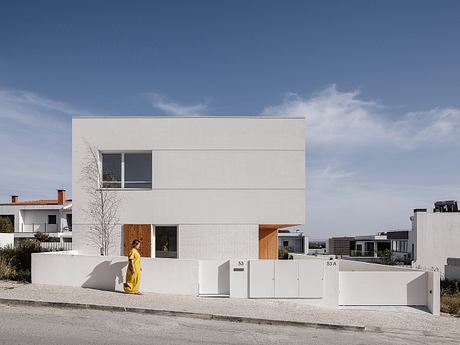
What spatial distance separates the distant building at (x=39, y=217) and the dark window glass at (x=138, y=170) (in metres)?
30.0

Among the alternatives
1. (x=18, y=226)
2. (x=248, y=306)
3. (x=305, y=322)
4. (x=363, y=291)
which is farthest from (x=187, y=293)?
(x=18, y=226)

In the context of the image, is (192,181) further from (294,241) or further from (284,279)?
(294,241)

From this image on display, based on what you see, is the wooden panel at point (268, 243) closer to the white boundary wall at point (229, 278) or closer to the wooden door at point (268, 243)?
the wooden door at point (268, 243)

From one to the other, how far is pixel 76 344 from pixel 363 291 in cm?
950

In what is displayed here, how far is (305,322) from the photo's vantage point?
1122 centimetres

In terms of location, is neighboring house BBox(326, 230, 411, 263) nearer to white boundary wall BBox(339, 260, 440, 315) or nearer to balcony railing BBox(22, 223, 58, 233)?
balcony railing BBox(22, 223, 58, 233)

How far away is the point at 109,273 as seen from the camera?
14305 millimetres

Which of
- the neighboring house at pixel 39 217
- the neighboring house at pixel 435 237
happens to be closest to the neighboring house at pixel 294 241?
the neighboring house at pixel 435 237

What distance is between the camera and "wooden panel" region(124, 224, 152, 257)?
17.9m

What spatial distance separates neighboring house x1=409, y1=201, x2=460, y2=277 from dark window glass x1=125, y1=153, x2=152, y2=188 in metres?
26.4

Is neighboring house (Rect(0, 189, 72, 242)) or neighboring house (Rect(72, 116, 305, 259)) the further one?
neighboring house (Rect(0, 189, 72, 242))

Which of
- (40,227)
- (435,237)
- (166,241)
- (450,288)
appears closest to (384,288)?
(166,241)

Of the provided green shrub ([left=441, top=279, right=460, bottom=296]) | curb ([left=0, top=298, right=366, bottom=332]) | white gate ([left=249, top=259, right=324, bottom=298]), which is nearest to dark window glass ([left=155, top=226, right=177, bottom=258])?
white gate ([left=249, top=259, right=324, bottom=298])

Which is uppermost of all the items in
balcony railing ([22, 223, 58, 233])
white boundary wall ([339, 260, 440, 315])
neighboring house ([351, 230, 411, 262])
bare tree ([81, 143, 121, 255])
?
bare tree ([81, 143, 121, 255])
